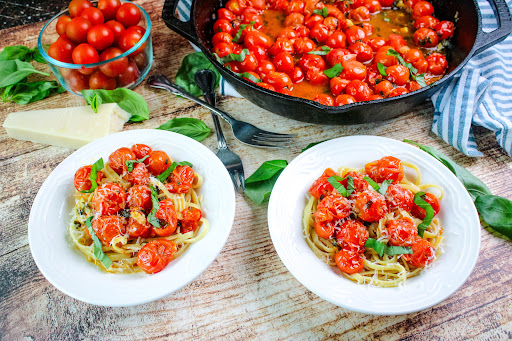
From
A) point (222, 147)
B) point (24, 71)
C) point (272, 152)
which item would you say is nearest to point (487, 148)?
point (272, 152)

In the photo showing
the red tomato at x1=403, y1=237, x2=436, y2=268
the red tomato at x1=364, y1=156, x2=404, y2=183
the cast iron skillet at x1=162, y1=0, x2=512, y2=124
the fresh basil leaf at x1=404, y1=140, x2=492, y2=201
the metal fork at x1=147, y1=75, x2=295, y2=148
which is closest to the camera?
the red tomato at x1=403, y1=237, x2=436, y2=268

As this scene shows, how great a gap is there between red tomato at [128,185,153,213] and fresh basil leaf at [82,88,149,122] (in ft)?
2.61

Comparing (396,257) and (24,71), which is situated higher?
(396,257)

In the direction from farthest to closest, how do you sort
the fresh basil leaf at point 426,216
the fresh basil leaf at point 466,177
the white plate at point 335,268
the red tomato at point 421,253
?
the fresh basil leaf at point 466,177 → the fresh basil leaf at point 426,216 → the red tomato at point 421,253 → the white plate at point 335,268

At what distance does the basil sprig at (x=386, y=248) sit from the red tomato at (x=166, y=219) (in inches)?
36.4

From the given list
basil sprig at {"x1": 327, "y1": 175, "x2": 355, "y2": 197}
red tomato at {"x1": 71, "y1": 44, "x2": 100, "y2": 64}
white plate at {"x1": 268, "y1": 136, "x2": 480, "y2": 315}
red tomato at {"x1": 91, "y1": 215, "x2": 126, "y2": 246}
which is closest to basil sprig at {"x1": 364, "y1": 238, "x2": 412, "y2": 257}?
white plate at {"x1": 268, "y1": 136, "x2": 480, "y2": 315}

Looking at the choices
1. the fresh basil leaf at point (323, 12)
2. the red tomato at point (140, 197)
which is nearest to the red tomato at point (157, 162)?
the red tomato at point (140, 197)

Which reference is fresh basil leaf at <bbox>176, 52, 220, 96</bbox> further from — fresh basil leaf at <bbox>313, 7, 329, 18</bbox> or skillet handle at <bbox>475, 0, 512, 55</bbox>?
skillet handle at <bbox>475, 0, 512, 55</bbox>

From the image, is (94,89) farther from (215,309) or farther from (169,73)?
(215,309)

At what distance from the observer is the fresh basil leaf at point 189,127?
2.64m

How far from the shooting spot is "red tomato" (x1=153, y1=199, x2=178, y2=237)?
2.01 metres

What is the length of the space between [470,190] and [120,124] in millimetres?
2165

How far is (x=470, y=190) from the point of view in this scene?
232 cm

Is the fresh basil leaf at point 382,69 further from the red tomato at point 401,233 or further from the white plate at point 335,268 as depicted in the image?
the red tomato at point 401,233
